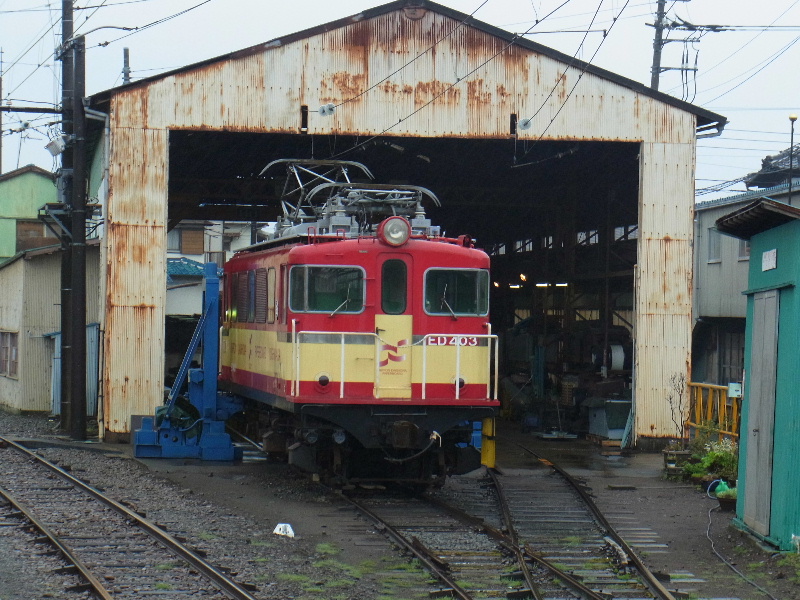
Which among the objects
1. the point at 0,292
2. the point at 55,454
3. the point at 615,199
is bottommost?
the point at 55,454

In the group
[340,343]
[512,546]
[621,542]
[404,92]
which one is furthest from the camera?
[404,92]

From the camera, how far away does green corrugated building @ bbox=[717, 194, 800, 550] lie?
9.52 m

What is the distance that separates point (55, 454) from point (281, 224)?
5.39m

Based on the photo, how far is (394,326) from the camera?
12703 mm

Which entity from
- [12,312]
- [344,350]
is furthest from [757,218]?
[12,312]

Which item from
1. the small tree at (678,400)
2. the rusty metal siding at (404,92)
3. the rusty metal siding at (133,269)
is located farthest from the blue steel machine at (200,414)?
the small tree at (678,400)

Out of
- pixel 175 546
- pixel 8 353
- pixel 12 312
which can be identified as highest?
pixel 12 312

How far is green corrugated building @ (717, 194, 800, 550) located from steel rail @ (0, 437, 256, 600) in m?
4.79

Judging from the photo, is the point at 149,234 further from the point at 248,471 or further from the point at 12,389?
the point at 12,389

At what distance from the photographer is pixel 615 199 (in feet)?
Answer: 77.2

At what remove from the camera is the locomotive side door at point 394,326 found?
12555 millimetres

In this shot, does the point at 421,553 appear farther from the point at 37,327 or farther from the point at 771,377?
the point at 37,327

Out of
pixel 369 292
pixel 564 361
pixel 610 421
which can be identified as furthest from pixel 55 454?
pixel 564 361

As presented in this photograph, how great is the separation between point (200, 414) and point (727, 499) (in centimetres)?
785
